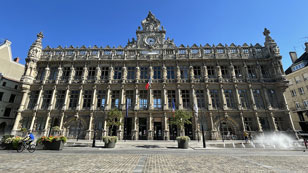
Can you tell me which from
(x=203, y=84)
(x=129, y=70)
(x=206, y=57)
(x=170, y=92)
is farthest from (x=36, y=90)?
(x=206, y=57)

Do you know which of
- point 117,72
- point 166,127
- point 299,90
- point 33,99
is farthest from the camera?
point 299,90

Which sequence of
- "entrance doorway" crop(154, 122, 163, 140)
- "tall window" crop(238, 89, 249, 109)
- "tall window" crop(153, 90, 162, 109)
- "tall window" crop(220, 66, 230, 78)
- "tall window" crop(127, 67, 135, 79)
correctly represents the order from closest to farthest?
"entrance doorway" crop(154, 122, 163, 140), "tall window" crop(238, 89, 249, 109), "tall window" crop(153, 90, 162, 109), "tall window" crop(220, 66, 230, 78), "tall window" crop(127, 67, 135, 79)

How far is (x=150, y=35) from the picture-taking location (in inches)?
1252

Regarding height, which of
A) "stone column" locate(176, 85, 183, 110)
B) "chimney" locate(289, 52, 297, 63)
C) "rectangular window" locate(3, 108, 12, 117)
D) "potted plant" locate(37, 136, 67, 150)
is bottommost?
"potted plant" locate(37, 136, 67, 150)

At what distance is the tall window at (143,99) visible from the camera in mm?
26844

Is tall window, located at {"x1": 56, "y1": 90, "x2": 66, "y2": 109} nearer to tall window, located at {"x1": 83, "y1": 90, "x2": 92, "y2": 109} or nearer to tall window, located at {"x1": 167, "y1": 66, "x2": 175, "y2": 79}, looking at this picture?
tall window, located at {"x1": 83, "y1": 90, "x2": 92, "y2": 109}

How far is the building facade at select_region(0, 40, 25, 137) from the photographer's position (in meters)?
30.6

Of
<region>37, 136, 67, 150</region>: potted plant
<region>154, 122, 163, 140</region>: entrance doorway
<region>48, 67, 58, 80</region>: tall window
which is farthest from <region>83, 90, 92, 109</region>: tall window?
<region>154, 122, 163, 140</region>: entrance doorway

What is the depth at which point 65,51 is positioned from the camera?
31.6 m

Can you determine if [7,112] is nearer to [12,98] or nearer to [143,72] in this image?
[12,98]

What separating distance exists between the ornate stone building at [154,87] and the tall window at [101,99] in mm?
202

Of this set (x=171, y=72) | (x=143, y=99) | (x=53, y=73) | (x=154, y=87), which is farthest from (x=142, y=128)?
(x=53, y=73)

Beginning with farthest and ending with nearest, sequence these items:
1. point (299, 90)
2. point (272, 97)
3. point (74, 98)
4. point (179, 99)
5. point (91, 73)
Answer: point (299, 90) < point (91, 73) < point (74, 98) < point (272, 97) < point (179, 99)

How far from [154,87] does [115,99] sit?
28.3 feet
